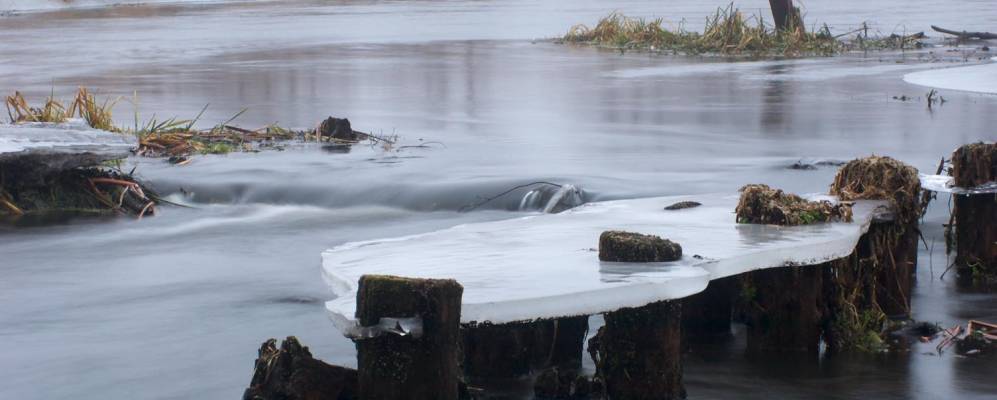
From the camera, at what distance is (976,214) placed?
9.45 metres

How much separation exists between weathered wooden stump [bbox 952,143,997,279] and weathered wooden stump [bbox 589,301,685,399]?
127 inches

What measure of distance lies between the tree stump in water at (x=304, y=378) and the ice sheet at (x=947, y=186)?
461cm

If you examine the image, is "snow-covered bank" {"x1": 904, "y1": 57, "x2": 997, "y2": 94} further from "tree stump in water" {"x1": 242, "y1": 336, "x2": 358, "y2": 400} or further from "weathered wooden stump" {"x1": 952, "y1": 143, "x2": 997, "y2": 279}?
"tree stump in water" {"x1": 242, "y1": 336, "x2": 358, "y2": 400}

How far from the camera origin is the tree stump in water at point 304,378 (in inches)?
255

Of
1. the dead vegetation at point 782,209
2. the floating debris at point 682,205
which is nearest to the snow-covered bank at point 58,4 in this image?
the floating debris at point 682,205

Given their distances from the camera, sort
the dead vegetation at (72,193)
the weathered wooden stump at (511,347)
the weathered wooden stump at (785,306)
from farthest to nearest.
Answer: the dead vegetation at (72,193)
the weathered wooden stump at (785,306)
the weathered wooden stump at (511,347)

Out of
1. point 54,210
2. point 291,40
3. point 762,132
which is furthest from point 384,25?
point 54,210

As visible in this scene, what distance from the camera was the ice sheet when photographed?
916 cm

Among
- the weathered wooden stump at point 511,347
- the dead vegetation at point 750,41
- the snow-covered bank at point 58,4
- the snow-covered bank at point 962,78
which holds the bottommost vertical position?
the weathered wooden stump at point 511,347

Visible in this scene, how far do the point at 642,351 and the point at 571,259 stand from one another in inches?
30.5

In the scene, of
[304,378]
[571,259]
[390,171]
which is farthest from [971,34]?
[304,378]

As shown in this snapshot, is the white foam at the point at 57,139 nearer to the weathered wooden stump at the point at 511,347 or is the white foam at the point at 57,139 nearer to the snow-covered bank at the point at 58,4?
the weathered wooden stump at the point at 511,347

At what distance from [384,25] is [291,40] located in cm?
949

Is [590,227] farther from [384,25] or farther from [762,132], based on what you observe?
[384,25]
